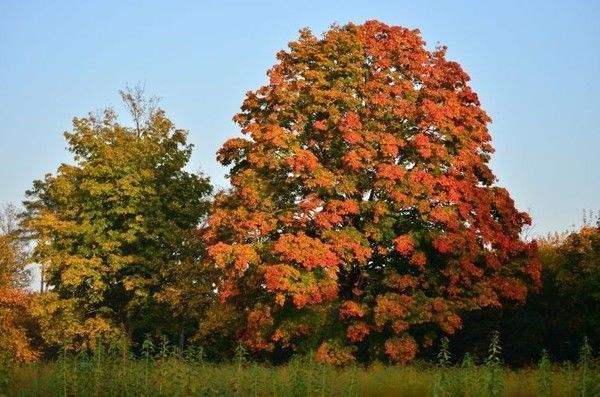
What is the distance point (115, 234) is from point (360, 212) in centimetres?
1404

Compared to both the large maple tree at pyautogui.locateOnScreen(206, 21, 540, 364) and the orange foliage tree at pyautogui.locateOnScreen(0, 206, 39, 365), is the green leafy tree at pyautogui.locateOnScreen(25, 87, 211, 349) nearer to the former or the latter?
the orange foliage tree at pyautogui.locateOnScreen(0, 206, 39, 365)

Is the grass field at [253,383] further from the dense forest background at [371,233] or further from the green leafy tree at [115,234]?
the green leafy tree at [115,234]

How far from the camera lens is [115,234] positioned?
3769cm

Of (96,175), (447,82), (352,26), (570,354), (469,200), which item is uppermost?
(352,26)

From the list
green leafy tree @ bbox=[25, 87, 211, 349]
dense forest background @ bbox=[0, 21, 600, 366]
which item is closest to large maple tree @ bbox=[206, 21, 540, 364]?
dense forest background @ bbox=[0, 21, 600, 366]

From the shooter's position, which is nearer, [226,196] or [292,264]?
[292,264]

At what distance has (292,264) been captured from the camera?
27.3 meters

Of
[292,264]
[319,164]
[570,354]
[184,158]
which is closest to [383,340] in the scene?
[292,264]

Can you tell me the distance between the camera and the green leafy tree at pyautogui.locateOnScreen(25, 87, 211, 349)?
123ft

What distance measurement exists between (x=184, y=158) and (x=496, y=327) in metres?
16.8

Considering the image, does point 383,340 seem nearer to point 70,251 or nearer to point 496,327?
point 496,327

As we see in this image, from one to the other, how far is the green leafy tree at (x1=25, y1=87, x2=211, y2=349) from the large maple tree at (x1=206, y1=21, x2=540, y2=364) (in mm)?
7850

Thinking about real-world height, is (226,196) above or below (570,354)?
above

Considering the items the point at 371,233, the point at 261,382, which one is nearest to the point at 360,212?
the point at 371,233
